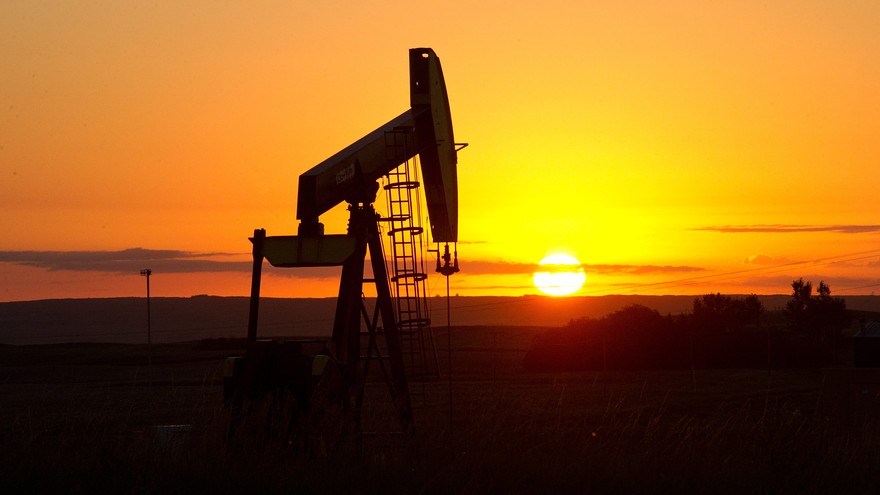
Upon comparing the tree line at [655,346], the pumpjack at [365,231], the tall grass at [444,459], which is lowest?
the tree line at [655,346]

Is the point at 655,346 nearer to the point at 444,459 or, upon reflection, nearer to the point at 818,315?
the point at 818,315

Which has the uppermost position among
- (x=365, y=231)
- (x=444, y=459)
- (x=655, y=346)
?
(x=365, y=231)

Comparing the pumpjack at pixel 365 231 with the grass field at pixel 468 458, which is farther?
the pumpjack at pixel 365 231

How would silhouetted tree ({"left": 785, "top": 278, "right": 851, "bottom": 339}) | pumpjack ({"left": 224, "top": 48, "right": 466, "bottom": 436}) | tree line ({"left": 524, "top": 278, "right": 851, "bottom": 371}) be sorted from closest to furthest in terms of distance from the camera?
1. pumpjack ({"left": 224, "top": 48, "right": 466, "bottom": 436})
2. tree line ({"left": 524, "top": 278, "right": 851, "bottom": 371})
3. silhouetted tree ({"left": 785, "top": 278, "right": 851, "bottom": 339})

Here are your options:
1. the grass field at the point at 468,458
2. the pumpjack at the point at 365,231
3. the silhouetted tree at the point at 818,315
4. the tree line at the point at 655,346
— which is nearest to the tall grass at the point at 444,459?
the grass field at the point at 468,458

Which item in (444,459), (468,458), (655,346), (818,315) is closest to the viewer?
(468,458)

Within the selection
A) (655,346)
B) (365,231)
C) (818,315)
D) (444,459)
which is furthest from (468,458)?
(818,315)

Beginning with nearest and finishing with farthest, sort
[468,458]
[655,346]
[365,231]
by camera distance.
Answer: [468,458] < [365,231] < [655,346]

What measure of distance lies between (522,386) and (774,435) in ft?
97.4

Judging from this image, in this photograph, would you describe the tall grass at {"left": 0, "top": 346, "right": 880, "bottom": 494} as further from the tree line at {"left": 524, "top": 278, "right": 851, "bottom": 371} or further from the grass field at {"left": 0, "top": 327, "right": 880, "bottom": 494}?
the tree line at {"left": 524, "top": 278, "right": 851, "bottom": 371}

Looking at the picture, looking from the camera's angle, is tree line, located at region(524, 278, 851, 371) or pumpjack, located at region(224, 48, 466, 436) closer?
pumpjack, located at region(224, 48, 466, 436)

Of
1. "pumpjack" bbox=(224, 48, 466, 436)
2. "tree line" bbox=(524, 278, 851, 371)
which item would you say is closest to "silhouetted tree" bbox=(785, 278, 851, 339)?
"tree line" bbox=(524, 278, 851, 371)

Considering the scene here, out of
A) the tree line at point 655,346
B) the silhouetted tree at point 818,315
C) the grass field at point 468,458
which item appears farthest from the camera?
the silhouetted tree at point 818,315

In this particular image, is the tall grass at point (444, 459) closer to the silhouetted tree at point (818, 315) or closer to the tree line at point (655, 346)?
the tree line at point (655, 346)
